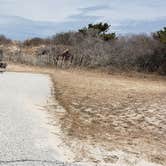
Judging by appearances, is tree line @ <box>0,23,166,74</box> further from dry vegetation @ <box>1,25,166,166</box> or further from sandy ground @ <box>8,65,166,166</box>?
sandy ground @ <box>8,65,166,166</box>

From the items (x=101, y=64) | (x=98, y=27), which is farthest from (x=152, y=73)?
(x=98, y=27)

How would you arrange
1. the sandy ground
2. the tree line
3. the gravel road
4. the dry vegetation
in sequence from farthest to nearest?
the tree line, the dry vegetation, the sandy ground, the gravel road

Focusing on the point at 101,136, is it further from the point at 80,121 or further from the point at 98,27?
the point at 98,27

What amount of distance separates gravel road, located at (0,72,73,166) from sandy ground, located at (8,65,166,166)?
1.49ft

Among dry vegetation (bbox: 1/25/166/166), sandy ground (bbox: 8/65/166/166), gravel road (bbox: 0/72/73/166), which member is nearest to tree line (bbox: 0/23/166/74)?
dry vegetation (bbox: 1/25/166/166)

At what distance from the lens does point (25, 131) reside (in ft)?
29.1

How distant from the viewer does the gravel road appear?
6961 mm

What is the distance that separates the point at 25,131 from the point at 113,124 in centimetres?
264

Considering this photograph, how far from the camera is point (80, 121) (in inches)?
428

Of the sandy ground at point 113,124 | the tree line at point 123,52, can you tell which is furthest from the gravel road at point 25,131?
the tree line at point 123,52

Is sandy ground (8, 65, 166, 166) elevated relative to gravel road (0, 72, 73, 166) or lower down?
lower down

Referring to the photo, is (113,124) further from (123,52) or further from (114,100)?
(123,52)

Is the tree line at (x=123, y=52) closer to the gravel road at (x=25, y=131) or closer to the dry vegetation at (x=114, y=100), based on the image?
the dry vegetation at (x=114, y=100)

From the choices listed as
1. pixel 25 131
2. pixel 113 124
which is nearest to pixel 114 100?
pixel 113 124
